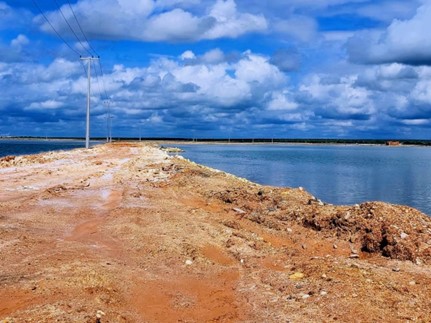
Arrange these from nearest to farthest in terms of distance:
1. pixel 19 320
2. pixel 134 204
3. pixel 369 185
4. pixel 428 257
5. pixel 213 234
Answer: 1. pixel 19 320
2. pixel 428 257
3. pixel 213 234
4. pixel 134 204
5. pixel 369 185

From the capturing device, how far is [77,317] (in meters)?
6.80

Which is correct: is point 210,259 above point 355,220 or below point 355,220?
below

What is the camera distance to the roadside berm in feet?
25.0

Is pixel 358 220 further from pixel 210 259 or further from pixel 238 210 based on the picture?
pixel 210 259

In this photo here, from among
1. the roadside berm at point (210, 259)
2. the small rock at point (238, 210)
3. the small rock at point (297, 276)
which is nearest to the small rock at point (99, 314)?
the roadside berm at point (210, 259)

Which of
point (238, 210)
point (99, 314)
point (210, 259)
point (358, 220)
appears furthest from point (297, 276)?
point (238, 210)

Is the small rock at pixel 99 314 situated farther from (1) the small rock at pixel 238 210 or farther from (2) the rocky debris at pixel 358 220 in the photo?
(1) the small rock at pixel 238 210

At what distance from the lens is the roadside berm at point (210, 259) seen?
7.63 metres

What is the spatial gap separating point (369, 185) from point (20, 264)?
34.7 m

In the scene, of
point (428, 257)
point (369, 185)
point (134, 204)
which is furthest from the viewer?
point (369, 185)

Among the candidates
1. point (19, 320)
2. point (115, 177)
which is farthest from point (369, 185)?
point (19, 320)

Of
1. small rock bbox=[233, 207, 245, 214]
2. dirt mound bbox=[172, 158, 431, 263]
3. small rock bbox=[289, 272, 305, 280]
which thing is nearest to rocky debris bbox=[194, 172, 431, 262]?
dirt mound bbox=[172, 158, 431, 263]

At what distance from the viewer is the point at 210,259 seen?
10.7m

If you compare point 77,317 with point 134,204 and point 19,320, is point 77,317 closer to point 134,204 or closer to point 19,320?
point 19,320
